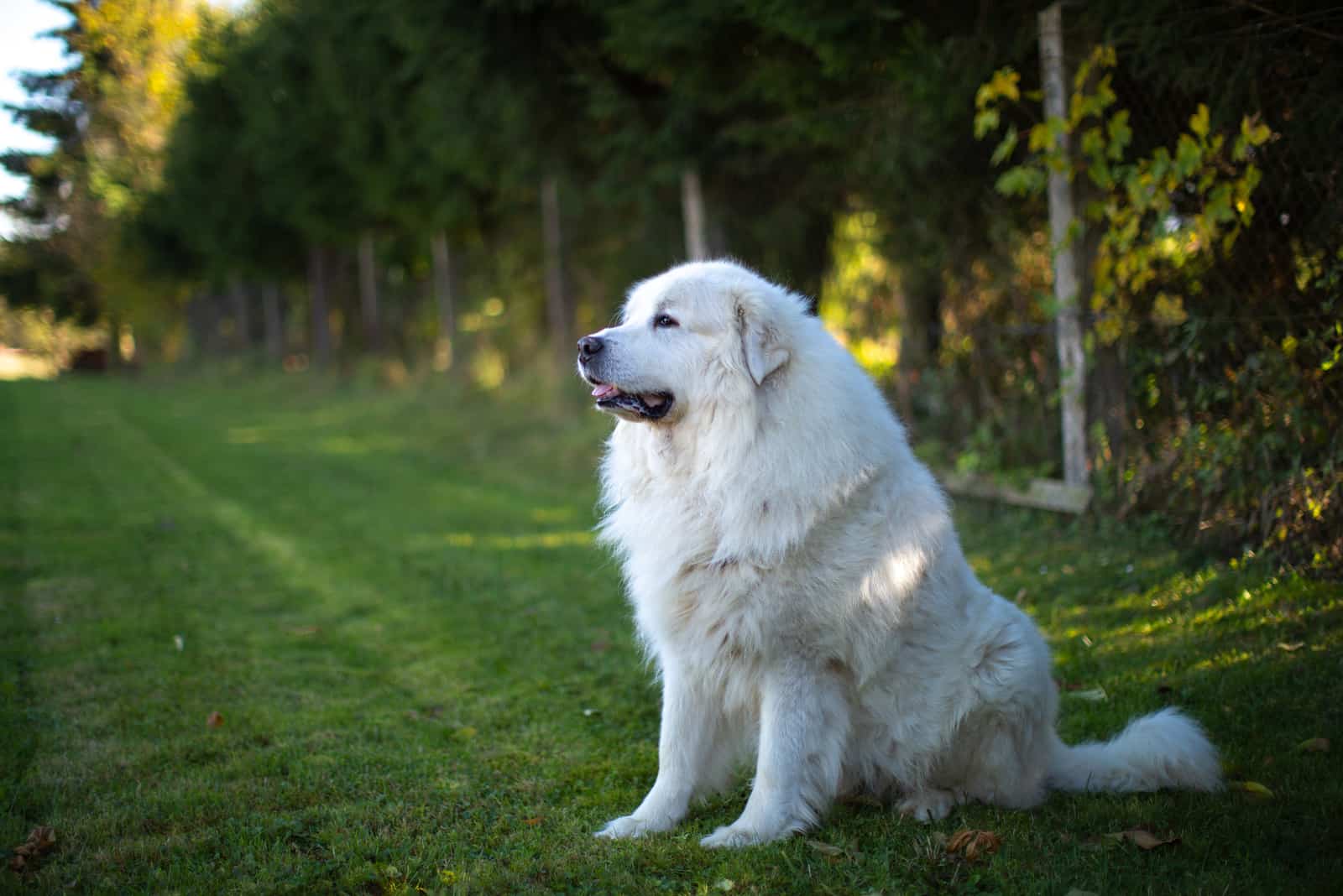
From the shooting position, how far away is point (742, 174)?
1048 cm

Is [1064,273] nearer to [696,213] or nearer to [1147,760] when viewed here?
[1147,760]

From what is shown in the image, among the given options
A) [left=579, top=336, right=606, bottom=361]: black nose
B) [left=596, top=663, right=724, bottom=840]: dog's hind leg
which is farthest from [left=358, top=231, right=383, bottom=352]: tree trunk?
[left=596, top=663, right=724, bottom=840]: dog's hind leg

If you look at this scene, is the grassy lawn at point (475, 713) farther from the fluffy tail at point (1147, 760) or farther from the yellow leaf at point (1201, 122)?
the yellow leaf at point (1201, 122)

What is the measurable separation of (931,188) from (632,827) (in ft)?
20.1

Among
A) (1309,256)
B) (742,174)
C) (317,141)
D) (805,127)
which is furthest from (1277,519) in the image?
(317,141)

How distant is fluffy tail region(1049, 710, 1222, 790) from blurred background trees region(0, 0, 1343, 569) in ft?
6.96

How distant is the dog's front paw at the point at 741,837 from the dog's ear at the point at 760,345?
143cm

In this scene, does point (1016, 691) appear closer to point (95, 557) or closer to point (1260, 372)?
point (1260, 372)

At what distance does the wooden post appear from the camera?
630 cm

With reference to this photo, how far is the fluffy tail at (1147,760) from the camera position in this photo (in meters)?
3.43

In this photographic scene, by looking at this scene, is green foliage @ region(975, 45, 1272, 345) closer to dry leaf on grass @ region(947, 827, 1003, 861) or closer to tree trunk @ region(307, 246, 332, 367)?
dry leaf on grass @ region(947, 827, 1003, 861)

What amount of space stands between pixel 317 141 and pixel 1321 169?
19.5 metres

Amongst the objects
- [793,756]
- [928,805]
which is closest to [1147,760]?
[928,805]

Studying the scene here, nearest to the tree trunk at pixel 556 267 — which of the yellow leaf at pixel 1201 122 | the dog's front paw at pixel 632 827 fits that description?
the yellow leaf at pixel 1201 122
